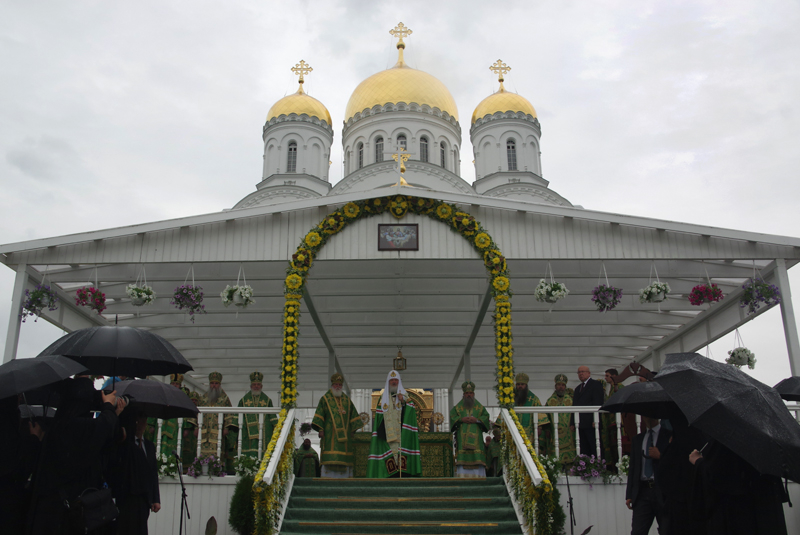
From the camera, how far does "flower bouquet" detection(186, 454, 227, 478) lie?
9953 millimetres

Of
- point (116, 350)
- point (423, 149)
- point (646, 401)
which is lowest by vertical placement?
point (646, 401)

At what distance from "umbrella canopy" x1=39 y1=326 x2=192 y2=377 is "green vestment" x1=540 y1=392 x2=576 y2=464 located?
6031 millimetres

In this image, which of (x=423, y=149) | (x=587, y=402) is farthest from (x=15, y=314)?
(x=423, y=149)

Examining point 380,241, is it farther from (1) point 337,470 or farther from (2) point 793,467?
(2) point 793,467

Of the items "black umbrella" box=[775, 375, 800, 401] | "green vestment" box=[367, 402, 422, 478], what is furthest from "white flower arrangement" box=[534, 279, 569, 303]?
"black umbrella" box=[775, 375, 800, 401]

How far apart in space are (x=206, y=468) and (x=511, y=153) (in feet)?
89.7

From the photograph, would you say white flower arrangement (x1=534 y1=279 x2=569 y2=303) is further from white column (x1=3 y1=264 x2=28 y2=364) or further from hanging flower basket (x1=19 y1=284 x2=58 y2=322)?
white column (x1=3 y1=264 x2=28 y2=364)

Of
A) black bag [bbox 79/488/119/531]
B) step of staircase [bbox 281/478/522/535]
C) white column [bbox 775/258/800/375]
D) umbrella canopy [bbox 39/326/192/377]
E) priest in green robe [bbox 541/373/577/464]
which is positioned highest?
white column [bbox 775/258/800/375]

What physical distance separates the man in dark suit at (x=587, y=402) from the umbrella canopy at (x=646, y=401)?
366 cm

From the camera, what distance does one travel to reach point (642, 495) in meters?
7.38

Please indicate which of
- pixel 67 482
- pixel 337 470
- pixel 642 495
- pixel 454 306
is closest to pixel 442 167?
pixel 454 306

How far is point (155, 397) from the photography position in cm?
704

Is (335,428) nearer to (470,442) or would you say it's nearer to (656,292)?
(470,442)

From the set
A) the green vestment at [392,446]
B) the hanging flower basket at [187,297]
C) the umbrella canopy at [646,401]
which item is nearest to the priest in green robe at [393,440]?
the green vestment at [392,446]
